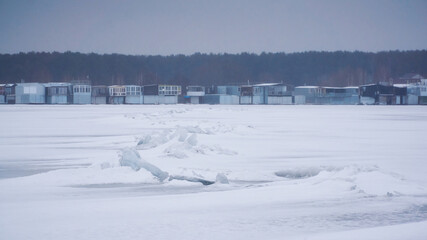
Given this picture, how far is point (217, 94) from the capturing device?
114250 millimetres

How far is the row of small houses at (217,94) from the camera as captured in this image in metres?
107

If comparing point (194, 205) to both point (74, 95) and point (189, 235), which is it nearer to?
point (189, 235)

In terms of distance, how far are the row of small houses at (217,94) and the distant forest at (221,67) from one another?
3139 cm

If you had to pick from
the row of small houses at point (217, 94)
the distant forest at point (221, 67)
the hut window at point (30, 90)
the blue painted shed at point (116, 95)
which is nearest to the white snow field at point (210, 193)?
the row of small houses at point (217, 94)

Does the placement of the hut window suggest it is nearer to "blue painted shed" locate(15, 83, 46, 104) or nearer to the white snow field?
"blue painted shed" locate(15, 83, 46, 104)

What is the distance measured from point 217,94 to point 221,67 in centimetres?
5428

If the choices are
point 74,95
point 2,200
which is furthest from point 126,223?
point 74,95

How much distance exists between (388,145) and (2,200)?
14046 millimetres

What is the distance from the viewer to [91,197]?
32.8ft

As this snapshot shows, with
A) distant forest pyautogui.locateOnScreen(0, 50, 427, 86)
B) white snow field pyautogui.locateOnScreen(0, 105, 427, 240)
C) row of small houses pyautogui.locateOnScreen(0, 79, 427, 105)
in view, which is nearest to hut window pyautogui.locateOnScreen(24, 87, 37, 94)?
row of small houses pyautogui.locateOnScreen(0, 79, 427, 105)

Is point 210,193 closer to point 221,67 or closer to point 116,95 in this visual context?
point 116,95

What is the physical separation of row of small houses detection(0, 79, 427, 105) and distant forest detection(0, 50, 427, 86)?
1236 inches

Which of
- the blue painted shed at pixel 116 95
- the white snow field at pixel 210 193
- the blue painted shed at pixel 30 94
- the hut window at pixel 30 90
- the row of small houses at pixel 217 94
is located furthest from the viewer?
the blue painted shed at pixel 116 95

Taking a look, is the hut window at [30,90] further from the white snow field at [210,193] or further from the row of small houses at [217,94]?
the white snow field at [210,193]
